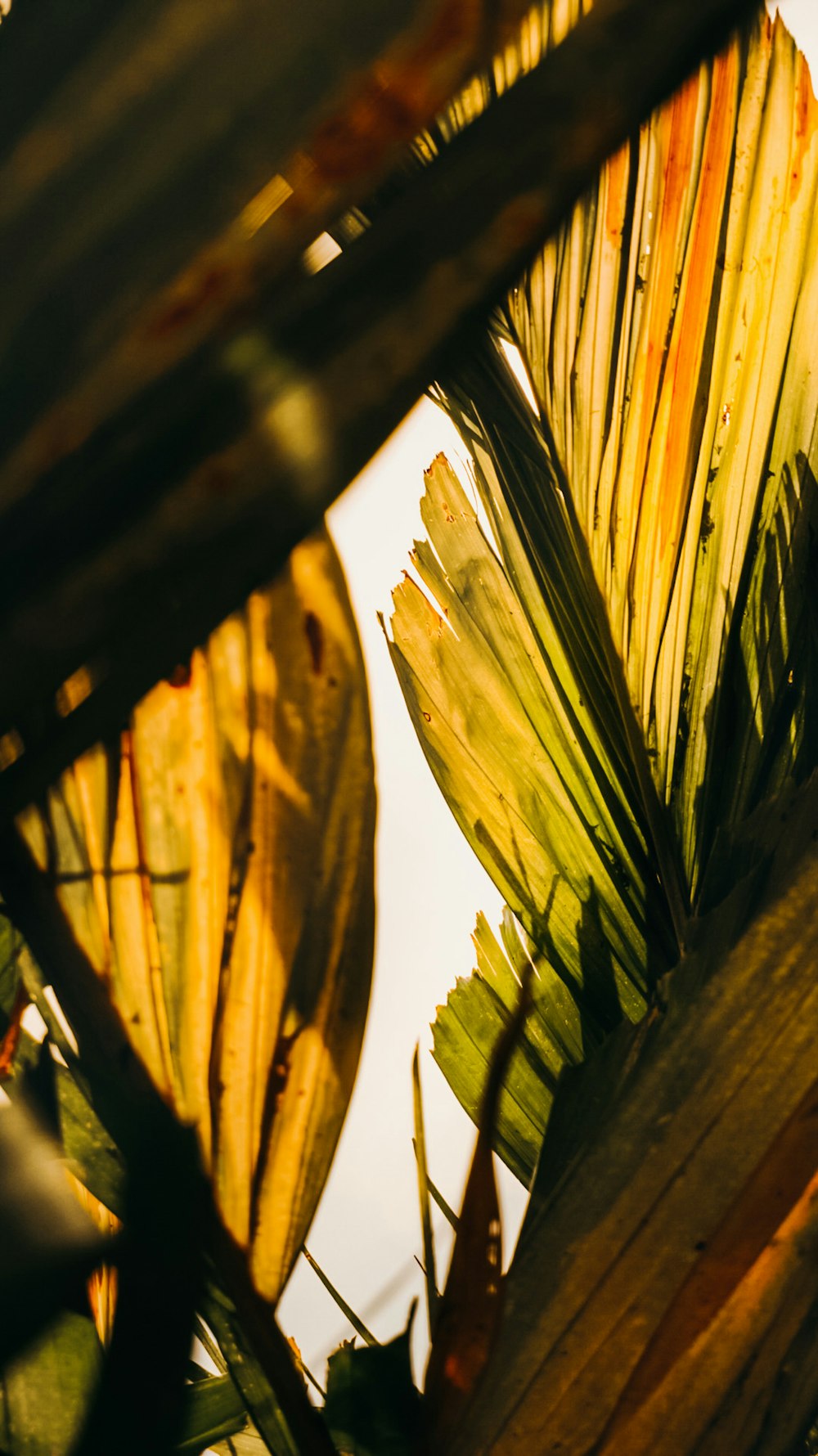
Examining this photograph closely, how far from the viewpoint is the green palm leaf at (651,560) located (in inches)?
17.5

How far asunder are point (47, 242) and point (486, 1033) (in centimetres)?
42

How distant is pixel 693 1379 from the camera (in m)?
0.34

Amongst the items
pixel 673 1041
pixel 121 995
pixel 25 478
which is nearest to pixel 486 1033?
pixel 673 1041

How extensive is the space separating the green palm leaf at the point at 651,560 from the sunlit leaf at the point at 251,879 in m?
0.15

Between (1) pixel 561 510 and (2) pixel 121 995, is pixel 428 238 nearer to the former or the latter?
(1) pixel 561 510

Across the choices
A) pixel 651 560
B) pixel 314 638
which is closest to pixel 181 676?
pixel 314 638

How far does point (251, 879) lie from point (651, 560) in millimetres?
275

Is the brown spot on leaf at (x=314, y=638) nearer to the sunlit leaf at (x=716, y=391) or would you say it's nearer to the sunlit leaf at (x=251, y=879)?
the sunlit leaf at (x=251, y=879)

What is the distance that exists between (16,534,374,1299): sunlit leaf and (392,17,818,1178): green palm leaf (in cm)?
15

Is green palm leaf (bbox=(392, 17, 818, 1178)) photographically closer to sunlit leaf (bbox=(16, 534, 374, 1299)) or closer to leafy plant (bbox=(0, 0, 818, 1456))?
leafy plant (bbox=(0, 0, 818, 1456))

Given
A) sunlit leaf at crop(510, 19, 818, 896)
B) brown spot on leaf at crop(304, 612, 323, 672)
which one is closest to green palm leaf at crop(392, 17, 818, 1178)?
sunlit leaf at crop(510, 19, 818, 896)

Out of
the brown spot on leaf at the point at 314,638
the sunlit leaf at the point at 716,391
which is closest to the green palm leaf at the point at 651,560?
the sunlit leaf at the point at 716,391

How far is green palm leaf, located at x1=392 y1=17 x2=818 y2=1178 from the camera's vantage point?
1.46 ft

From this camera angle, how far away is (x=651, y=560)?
0.47 meters
